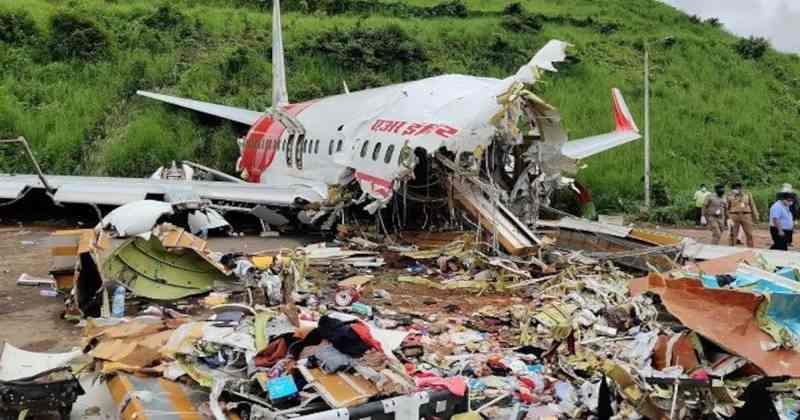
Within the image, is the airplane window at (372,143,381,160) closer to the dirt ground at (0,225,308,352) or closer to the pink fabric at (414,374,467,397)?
the dirt ground at (0,225,308,352)

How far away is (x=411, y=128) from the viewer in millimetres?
12438

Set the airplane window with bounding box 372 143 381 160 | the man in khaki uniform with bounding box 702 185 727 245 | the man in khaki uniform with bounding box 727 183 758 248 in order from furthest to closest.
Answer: the man in khaki uniform with bounding box 702 185 727 245 < the man in khaki uniform with bounding box 727 183 758 248 < the airplane window with bounding box 372 143 381 160

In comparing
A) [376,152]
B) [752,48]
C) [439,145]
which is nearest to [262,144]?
Result: [376,152]

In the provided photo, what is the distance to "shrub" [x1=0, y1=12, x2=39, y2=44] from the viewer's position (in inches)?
1154

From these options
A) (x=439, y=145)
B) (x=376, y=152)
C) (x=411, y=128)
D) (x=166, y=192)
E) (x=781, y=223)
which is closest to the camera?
(x=439, y=145)

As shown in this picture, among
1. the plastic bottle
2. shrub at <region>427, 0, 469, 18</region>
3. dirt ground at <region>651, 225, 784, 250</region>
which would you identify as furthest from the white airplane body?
shrub at <region>427, 0, 469, 18</region>

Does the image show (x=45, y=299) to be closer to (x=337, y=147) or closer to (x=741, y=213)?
(x=337, y=147)

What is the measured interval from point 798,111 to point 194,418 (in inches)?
1398

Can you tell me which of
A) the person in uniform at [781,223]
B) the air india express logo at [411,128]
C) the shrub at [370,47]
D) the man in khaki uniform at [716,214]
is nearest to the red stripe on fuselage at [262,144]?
the air india express logo at [411,128]

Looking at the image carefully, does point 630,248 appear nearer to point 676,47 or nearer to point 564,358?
point 564,358

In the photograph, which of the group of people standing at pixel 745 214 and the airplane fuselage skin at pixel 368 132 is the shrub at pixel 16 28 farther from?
the group of people standing at pixel 745 214

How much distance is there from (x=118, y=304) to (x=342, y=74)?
78.0ft

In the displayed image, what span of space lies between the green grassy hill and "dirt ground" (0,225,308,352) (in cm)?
1091

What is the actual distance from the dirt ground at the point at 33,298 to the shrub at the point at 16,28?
17.2 meters
